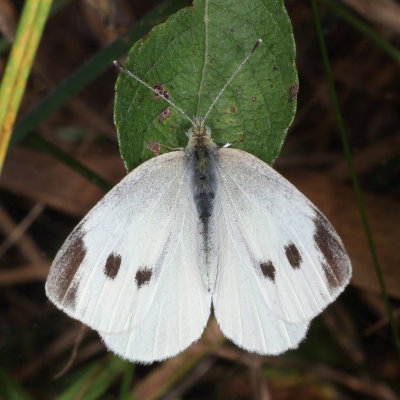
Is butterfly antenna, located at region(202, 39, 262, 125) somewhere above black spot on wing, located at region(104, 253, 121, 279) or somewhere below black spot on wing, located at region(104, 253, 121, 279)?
above

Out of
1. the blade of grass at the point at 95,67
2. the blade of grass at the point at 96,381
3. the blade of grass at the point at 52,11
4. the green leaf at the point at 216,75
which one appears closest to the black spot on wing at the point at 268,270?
the green leaf at the point at 216,75

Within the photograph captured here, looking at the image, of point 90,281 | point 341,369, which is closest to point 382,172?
point 341,369

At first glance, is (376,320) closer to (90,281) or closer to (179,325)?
(179,325)

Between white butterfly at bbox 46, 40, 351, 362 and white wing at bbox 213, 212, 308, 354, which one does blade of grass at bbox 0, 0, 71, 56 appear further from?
white wing at bbox 213, 212, 308, 354

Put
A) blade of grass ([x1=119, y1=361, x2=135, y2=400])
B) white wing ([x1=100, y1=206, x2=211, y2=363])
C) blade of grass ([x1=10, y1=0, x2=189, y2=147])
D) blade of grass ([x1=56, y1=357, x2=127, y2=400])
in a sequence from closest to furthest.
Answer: white wing ([x1=100, y1=206, x2=211, y2=363]) < blade of grass ([x1=10, y1=0, x2=189, y2=147]) < blade of grass ([x1=119, y1=361, x2=135, y2=400]) < blade of grass ([x1=56, y1=357, x2=127, y2=400])

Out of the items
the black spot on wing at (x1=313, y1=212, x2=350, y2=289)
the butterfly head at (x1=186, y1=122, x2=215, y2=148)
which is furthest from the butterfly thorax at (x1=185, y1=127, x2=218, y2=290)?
the black spot on wing at (x1=313, y1=212, x2=350, y2=289)

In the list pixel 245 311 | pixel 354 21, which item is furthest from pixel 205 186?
pixel 354 21

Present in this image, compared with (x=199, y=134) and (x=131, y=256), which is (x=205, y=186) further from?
(x=131, y=256)

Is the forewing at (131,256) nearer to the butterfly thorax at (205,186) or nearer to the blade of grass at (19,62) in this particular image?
the butterfly thorax at (205,186)
